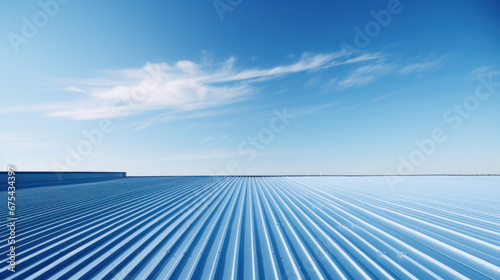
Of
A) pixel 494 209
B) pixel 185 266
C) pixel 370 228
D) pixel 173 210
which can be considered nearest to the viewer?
pixel 185 266

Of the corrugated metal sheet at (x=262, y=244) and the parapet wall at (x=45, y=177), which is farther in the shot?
the parapet wall at (x=45, y=177)

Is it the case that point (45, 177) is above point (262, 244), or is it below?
above

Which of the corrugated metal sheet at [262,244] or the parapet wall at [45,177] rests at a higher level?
the parapet wall at [45,177]

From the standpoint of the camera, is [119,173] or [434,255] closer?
[434,255]

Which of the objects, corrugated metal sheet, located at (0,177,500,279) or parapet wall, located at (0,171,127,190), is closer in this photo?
corrugated metal sheet, located at (0,177,500,279)

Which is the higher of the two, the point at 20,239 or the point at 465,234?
the point at 465,234

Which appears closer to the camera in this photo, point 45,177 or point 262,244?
point 262,244

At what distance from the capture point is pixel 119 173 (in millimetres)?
25656

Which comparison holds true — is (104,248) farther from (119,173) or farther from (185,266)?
(119,173)

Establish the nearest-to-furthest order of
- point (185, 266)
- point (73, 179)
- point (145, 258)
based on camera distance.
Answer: point (185, 266)
point (145, 258)
point (73, 179)

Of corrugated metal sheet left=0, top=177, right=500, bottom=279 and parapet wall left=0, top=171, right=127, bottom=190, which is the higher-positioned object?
parapet wall left=0, top=171, right=127, bottom=190

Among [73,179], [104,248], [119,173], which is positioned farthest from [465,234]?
[119,173]

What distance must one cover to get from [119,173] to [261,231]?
26.5m

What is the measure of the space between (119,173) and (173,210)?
23.7 m
